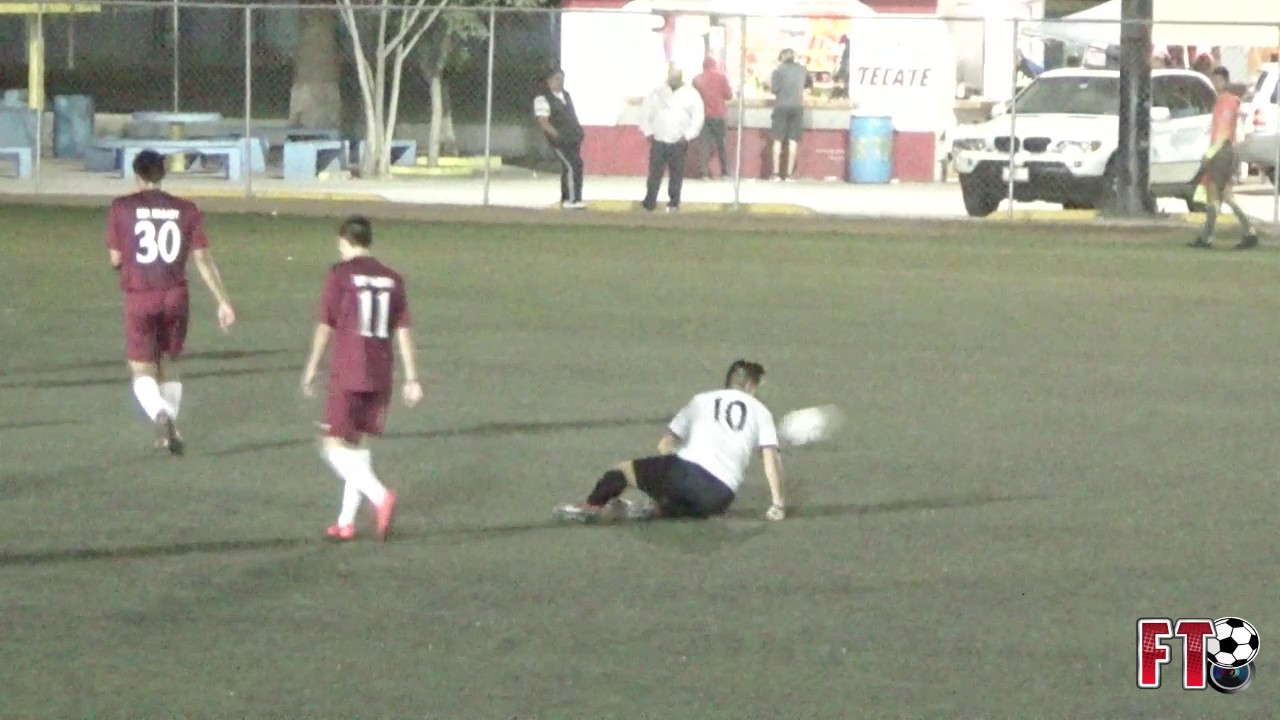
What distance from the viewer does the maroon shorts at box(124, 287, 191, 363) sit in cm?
1187

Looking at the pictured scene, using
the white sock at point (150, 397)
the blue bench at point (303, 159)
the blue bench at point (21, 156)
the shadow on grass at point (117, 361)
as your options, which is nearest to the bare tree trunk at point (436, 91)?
the blue bench at point (303, 159)

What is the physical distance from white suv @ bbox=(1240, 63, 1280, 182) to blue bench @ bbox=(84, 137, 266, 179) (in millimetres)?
14074

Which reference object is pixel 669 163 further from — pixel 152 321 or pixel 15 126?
pixel 152 321

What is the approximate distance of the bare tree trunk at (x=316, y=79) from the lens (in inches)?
1555

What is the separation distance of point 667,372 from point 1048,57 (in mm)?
34738

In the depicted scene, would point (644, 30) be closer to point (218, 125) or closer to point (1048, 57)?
point (218, 125)

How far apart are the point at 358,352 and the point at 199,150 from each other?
80.3 ft

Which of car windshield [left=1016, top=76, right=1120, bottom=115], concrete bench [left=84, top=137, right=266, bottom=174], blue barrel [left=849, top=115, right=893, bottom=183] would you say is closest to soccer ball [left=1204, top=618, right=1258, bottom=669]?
car windshield [left=1016, top=76, right=1120, bottom=115]

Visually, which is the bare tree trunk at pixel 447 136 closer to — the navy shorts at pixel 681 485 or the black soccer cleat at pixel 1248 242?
the black soccer cleat at pixel 1248 242

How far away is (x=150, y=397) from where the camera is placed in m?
11.8

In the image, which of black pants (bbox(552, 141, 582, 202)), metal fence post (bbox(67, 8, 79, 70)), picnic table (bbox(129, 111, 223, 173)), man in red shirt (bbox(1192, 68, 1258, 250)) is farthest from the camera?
metal fence post (bbox(67, 8, 79, 70))

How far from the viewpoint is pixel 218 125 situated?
1438 inches

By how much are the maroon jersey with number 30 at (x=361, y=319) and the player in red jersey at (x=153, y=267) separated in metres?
2.32

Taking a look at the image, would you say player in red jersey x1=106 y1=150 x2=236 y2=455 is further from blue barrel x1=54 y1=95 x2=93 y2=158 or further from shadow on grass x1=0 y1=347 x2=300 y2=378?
blue barrel x1=54 y1=95 x2=93 y2=158
